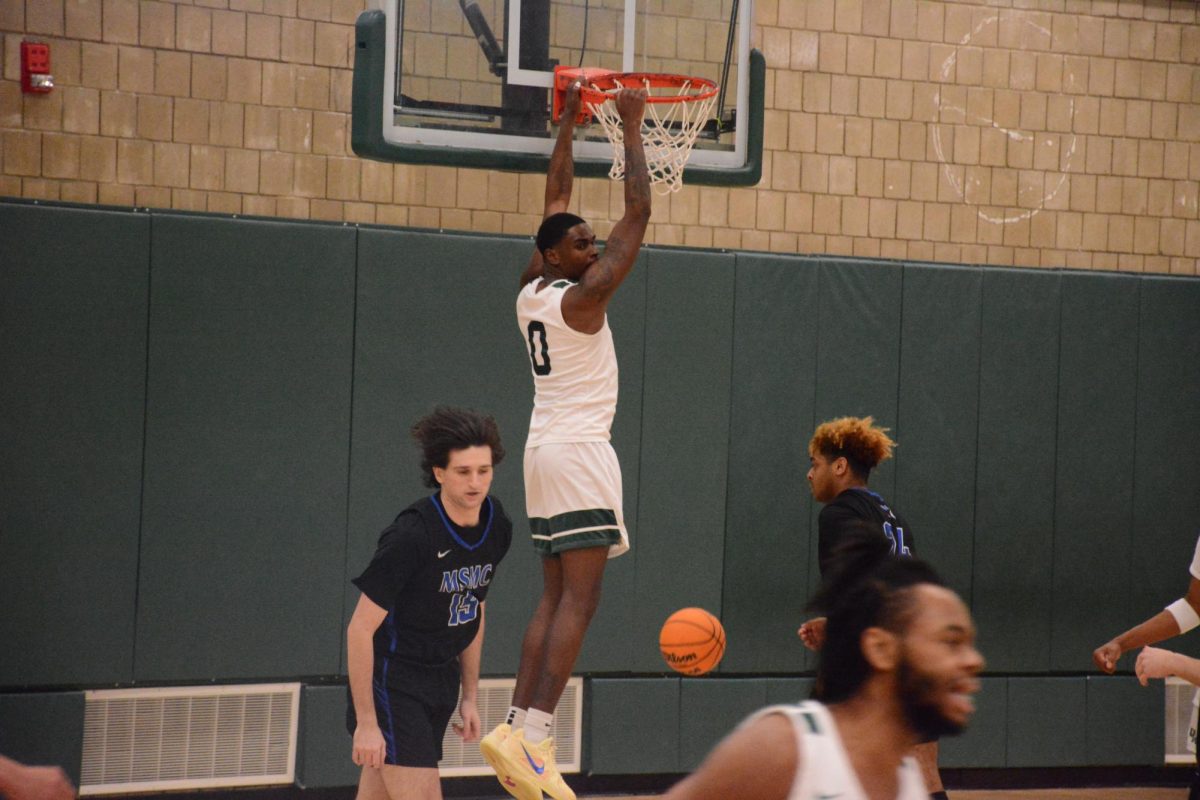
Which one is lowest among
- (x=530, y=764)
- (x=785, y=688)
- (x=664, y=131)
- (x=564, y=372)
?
(x=785, y=688)

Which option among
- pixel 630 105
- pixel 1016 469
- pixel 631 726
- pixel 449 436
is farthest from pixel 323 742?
pixel 1016 469

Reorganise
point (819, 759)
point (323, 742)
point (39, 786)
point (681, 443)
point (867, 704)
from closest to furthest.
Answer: point (819, 759), point (867, 704), point (39, 786), point (323, 742), point (681, 443)

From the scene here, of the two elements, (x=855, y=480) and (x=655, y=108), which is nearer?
(x=855, y=480)

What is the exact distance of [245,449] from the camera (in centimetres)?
717

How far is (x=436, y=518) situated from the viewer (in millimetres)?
4602

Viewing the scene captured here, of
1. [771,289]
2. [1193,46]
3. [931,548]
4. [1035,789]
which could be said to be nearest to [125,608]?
[771,289]

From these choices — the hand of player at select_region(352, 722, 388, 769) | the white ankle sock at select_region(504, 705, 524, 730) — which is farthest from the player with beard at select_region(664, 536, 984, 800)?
the white ankle sock at select_region(504, 705, 524, 730)

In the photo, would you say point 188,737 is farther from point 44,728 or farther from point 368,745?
point 368,745

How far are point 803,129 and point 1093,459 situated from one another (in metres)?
2.65

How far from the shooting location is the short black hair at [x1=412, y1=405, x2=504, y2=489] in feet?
15.0

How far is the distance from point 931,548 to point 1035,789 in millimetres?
1629

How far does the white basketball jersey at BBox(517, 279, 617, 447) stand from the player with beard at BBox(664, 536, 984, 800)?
285 centimetres

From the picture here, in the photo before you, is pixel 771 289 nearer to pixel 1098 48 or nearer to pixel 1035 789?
pixel 1098 48

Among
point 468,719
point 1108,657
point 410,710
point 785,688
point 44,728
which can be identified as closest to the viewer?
point 410,710
